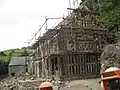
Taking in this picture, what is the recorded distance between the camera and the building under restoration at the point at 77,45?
89.1 feet

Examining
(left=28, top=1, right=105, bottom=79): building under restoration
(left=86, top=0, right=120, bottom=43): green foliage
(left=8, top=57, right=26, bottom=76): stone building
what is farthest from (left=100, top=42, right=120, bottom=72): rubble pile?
(left=8, top=57, right=26, bottom=76): stone building

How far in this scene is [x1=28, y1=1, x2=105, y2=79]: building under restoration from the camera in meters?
27.2

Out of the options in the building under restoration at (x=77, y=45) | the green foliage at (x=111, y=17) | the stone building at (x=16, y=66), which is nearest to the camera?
the building under restoration at (x=77, y=45)

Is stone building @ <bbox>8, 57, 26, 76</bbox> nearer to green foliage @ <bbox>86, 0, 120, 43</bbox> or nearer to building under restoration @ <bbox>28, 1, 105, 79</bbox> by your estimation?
green foliage @ <bbox>86, 0, 120, 43</bbox>

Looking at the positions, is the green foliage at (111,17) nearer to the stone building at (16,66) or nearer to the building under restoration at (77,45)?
the building under restoration at (77,45)

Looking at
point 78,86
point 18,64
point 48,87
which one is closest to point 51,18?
point 78,86

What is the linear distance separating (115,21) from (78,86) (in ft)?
31.9

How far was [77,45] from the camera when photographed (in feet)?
91.0

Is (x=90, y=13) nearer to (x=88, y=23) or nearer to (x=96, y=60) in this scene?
(x=88, y=23)

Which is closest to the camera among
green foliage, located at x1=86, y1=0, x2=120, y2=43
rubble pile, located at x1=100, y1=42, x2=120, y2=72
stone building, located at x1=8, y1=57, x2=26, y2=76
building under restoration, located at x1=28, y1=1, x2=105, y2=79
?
rubble pile, located at x1=100, y1=42, x2=120, y2=72

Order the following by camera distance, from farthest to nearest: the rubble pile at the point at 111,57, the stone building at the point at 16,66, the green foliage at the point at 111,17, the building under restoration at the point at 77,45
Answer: the stone building at the point at 16,66
the green foliage at the point at 111,17
the building under restoration at the point at 77,45
the rubble pile at the point at 111,57

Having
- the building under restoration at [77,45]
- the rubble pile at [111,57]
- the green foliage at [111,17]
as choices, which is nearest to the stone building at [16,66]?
the green foliage at [111,17]

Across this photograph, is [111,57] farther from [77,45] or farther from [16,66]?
[16,66]

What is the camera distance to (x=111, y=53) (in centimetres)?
1933
